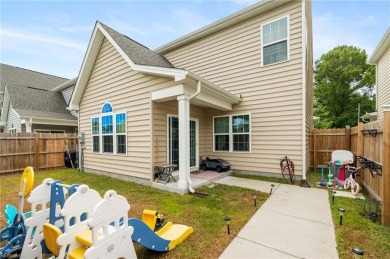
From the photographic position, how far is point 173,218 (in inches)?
154

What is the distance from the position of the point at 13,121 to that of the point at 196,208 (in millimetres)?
15603

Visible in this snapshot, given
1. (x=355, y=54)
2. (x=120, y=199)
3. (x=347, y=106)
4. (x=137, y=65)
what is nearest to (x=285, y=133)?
(x=137, y=65)

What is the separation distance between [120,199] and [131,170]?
490 cm

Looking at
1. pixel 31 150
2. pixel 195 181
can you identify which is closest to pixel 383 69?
pixel 195 181

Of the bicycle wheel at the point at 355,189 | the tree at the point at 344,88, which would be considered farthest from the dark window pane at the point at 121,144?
the tree at the point at 344,88

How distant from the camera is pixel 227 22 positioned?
8.19m

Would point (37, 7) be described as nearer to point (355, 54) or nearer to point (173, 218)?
point (173, 218)

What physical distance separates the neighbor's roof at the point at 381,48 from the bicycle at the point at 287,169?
794 centimetres

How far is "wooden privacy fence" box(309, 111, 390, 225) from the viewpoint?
11.4 feet

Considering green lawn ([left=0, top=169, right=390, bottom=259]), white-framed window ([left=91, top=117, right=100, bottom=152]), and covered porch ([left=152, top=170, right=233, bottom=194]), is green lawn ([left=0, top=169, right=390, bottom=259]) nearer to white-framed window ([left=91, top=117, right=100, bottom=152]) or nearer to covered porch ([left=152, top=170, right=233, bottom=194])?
covered porch ([left=152, top=170, right=233, bottom=194])

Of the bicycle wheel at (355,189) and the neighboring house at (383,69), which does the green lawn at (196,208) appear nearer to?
the bicycle wheel at (355,189)

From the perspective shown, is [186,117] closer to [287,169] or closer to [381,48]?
[287,169]

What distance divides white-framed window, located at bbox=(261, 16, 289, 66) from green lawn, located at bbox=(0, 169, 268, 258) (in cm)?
496

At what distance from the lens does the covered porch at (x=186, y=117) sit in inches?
218
